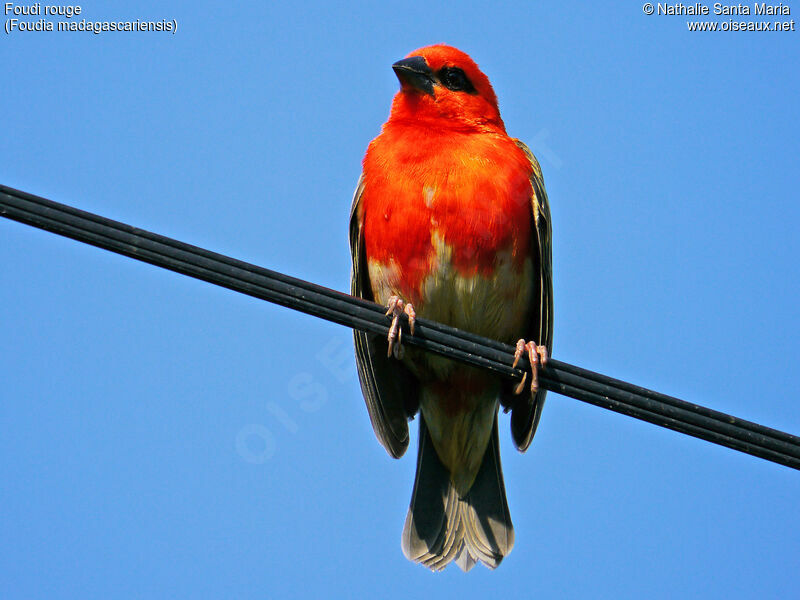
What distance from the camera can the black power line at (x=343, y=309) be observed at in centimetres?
363

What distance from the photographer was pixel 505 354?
436cm

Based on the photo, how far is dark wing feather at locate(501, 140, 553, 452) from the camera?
19.0 ft

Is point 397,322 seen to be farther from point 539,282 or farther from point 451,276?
point 539,282

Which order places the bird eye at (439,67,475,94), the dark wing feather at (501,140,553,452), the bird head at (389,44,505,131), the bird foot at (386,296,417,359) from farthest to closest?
the bird eye at (439,67,475,94), the bird head at (389,44,505,131), the dark wing feather at (501,140,553,452), the bird foot at (386,296,417,359)

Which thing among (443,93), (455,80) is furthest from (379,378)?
(455,80)

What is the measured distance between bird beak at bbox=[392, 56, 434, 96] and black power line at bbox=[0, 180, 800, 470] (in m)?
2.27

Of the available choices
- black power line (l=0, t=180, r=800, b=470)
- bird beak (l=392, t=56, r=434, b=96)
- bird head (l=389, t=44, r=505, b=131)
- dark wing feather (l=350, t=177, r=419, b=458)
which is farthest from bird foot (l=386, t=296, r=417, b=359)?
bird beak (l=392, t=56, r=434, b=96)

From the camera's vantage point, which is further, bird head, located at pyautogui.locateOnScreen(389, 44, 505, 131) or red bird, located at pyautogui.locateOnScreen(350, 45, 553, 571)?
bird head, located at pyautogui.locateOnScreen(389, 44, 505, 131)

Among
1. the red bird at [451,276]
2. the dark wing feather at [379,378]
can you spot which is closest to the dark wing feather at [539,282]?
the red bird at [451,276]

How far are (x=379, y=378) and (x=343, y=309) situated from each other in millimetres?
2174

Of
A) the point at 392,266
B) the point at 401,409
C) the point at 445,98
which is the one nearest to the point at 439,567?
the point at 401,409

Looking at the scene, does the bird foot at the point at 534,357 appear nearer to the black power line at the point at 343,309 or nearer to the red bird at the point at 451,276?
the red bird at the point at 451,276

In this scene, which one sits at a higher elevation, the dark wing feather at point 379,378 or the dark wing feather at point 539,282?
the dark wing feather at point 539,282

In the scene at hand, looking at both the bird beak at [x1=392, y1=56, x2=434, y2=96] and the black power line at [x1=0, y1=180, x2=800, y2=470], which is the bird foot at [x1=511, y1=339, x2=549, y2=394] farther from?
the bird beak at [x1=392, y1=56, x2=434, y2=96]
